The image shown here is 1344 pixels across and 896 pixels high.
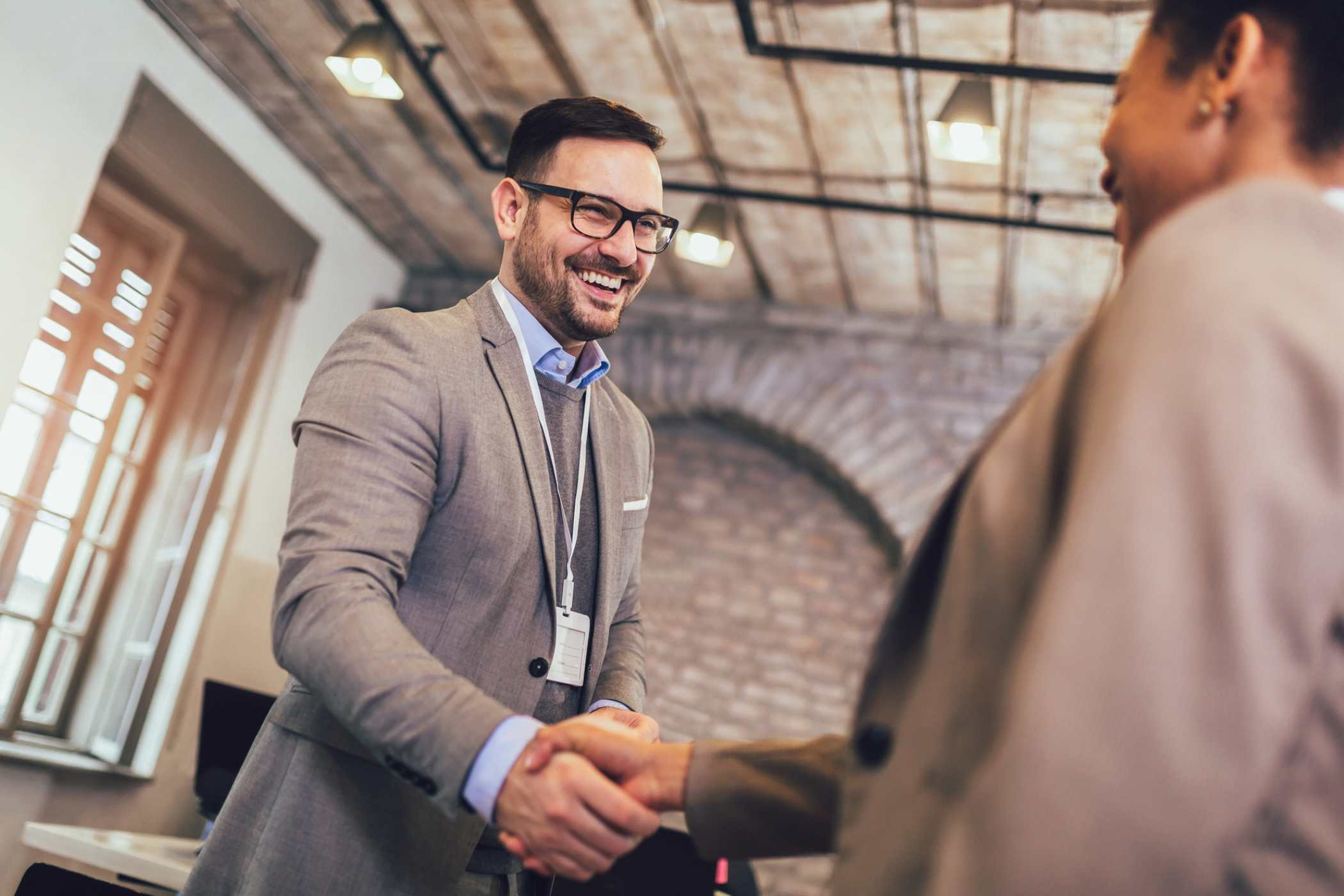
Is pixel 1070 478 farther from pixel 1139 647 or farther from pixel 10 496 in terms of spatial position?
pixel 10 496

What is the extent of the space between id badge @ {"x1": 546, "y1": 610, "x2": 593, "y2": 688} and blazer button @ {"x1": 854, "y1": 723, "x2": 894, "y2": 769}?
2.74ft

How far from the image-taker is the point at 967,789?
0.65 metres

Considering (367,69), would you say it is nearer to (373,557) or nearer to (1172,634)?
(373,557)

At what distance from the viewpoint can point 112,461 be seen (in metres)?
4.73

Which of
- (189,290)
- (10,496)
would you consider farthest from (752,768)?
(189,290)

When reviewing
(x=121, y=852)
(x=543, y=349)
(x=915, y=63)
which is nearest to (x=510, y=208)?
(x=543, y=349)

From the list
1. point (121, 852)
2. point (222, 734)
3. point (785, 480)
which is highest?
point (785, 480)

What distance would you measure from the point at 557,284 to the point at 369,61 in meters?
2.33

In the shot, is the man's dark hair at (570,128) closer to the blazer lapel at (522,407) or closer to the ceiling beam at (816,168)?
the blazer lapel at (522,407)

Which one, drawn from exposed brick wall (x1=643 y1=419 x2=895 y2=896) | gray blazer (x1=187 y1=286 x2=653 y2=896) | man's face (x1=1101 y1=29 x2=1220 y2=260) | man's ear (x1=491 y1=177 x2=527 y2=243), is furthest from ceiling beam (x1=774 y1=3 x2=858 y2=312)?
man's face (x1=1101 y1=29 x2=1220 y2=260)

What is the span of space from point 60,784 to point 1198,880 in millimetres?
4502

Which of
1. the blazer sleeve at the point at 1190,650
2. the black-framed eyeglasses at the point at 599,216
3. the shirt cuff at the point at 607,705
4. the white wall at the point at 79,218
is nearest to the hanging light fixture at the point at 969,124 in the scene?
the black-framed eyeglasses at the point at 599,216

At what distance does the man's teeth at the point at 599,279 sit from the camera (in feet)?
6.16

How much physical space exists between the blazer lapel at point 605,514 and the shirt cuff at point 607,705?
0.03m
